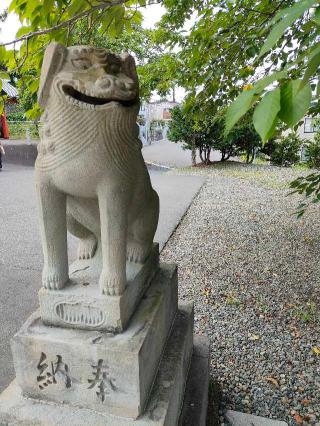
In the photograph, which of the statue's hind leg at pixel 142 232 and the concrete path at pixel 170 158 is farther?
the concrete path at pixel 170 158

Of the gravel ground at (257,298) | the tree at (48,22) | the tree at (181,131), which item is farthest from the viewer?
the tree at (181,131)

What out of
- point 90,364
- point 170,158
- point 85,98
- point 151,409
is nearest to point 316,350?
point 151,409

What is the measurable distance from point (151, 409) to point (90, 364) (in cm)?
32

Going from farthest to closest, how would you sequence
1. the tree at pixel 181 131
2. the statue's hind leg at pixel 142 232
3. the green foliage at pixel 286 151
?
the green foliage at pixel 286 151
the tree at pixel 181 131
the statue's hind leg at pixel 142 232

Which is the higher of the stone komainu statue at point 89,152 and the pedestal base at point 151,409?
the stone komainu statue at point 89,152

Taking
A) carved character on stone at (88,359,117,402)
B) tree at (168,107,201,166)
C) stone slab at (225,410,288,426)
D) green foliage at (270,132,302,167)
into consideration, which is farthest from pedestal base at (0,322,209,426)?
green foliage at (270,132,302,167)

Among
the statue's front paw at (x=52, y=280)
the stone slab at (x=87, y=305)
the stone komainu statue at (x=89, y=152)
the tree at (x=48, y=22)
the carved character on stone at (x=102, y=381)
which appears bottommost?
the carved character on stone at (x=102, y=381)

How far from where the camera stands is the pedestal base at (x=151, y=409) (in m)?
1.41

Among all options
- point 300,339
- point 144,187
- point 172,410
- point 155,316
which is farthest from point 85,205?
point 300,339

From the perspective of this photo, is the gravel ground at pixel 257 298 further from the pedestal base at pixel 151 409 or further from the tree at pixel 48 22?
the tree at pixel 48 22

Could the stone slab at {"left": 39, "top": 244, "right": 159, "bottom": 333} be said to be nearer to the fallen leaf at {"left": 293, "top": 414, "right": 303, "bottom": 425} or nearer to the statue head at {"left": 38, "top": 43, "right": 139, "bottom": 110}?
the statue head at {"left": 38, "top": 43, "right": 139, "bottom": 110}

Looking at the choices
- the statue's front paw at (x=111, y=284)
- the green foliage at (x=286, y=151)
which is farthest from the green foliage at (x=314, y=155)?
the statue's front paw at (x=111, y=284)

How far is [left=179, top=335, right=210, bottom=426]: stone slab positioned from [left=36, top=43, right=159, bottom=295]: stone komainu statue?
91 cm

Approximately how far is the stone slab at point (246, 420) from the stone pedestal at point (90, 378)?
0.61 metres
